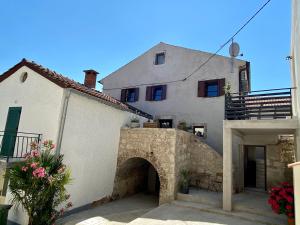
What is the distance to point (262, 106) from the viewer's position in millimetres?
8539

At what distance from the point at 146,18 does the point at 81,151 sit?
6535 millimetres

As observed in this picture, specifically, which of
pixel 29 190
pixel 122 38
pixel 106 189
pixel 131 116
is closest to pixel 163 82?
pixel 131 116

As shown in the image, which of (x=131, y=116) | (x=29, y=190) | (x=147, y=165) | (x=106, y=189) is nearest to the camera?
(x=29, y=190)

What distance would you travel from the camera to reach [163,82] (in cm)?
1555

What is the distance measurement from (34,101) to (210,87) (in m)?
10.7

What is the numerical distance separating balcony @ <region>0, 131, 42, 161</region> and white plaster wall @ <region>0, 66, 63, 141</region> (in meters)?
0.23

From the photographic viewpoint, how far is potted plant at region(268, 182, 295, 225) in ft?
21.4

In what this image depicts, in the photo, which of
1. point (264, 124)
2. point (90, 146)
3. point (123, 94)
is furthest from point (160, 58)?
point (264, 124)

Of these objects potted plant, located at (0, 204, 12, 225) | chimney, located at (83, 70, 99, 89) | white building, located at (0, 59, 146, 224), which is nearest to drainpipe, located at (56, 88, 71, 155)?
white building, located at (0, 59, 146, 224)

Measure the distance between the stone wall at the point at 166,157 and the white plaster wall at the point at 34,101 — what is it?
13.5 feet

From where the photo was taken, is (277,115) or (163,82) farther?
(163,82)

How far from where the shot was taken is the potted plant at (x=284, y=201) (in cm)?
654

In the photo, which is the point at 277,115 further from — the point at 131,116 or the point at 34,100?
the point at 34,100

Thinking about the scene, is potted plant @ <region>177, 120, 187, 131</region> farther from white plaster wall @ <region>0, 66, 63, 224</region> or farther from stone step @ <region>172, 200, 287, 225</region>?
white plaster wall @ <region>0, 66, 63, 224</region>
